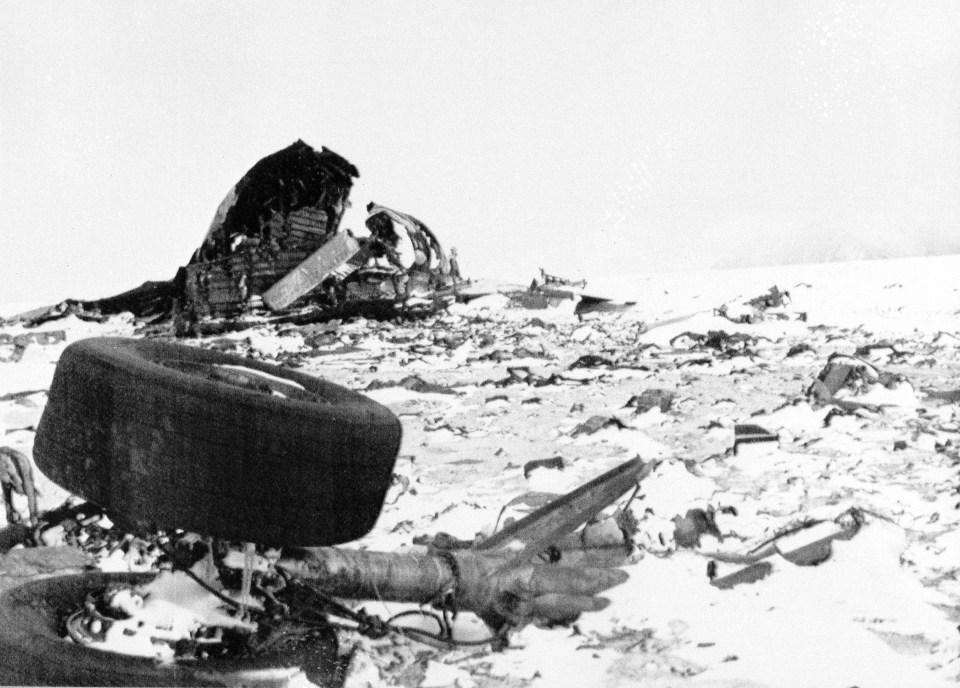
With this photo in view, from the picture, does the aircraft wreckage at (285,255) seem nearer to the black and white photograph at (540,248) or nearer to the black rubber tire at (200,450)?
the black and white photograph at (540,248)

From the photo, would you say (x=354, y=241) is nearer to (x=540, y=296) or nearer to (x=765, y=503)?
(x=540, y=296)

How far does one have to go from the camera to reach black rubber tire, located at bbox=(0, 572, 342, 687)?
5.52 ft

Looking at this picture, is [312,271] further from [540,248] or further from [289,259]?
[540,248]

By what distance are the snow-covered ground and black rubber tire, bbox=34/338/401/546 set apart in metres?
0.21

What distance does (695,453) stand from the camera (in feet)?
6.84

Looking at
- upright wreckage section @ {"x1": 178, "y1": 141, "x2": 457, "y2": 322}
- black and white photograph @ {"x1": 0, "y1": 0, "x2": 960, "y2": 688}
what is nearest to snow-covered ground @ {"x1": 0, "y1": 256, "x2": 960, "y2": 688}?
black and white photograph @ {"x1": 0, "y1": 0, "x2": 960, "y2": 688}

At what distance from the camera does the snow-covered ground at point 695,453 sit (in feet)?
5.76

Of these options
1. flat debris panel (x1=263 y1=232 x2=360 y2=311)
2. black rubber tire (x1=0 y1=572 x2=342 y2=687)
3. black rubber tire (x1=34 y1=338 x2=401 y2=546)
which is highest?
flat debris panel (x1=263 y1=232 x2=360 y2=311)

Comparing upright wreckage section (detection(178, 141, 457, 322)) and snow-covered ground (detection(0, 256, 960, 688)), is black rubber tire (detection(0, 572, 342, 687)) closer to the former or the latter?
snow-covered ground (detection(0, 256, 960, 688))

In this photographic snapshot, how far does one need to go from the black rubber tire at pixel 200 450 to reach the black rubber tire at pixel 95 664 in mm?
255

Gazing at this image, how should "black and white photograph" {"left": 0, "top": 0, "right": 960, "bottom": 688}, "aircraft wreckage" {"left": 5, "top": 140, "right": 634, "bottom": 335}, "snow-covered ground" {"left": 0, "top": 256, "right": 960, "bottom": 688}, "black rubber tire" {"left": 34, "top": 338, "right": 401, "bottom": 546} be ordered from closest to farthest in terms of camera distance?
"black rubber tire" {"left": 34, "top": 338, "right": 401, "bottom": 546} → "snow-covered ground" {"left": 0, "top": 256, "right": 960, "bottom": 688} → "black and white photograph" {"left": 0, "top": 0, "right": 960, "bottom": 688} → "aircraft wreckage" {"left": 5, "top": 140, "right": 634, "bottom": 335}

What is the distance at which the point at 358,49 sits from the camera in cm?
221

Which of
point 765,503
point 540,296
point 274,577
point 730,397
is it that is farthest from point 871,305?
point 274,577

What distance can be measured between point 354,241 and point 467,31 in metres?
0.63
